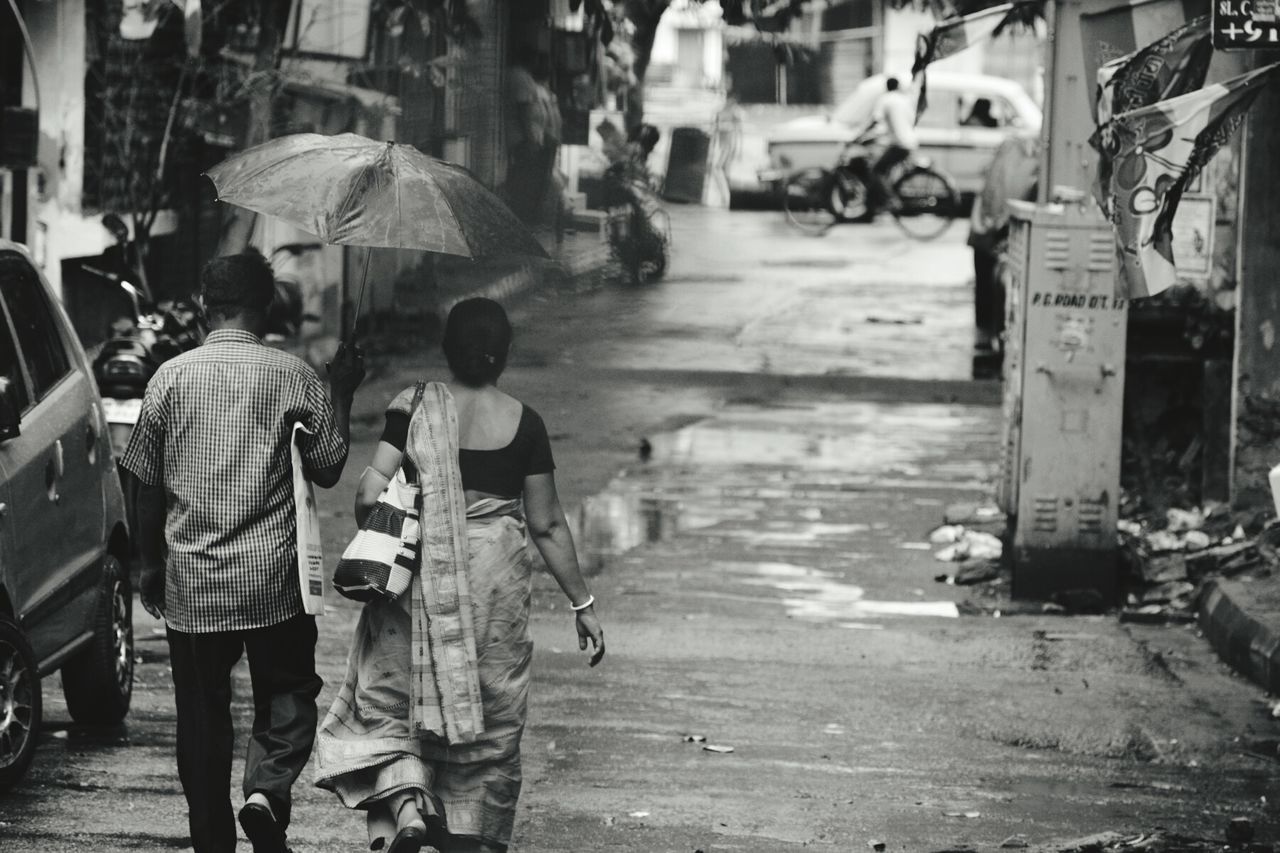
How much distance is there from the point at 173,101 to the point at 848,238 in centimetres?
1556

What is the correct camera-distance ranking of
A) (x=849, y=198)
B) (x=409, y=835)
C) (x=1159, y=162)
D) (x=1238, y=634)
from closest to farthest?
(x=409, y=835) < (x=1159, y=162) < (x=1238, y=634) < (x=849, y=198)

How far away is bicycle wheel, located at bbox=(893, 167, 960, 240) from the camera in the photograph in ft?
92.4

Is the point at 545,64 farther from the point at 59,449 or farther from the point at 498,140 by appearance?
the point at 59,449

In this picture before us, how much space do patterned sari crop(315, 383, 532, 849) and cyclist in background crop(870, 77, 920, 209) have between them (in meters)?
23.2

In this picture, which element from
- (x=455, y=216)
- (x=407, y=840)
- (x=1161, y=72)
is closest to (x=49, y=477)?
(x=455, y=216)

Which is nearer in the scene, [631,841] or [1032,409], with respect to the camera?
[631,841]

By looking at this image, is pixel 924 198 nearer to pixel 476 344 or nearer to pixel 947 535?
pixel 947 535

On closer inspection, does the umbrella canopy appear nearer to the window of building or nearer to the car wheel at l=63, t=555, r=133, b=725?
the car wheel at l=63, t=555, r=133, b=725

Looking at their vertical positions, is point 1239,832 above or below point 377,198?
below

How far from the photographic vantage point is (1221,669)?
27.9 feet

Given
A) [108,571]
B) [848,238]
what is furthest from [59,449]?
[848,238]

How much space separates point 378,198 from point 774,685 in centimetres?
359

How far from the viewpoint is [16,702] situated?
237 inches

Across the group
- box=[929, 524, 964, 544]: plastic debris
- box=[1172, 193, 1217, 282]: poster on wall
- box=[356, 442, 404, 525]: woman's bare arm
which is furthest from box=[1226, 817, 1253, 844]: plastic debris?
box=[1172, 193, 1217, 282]: poster on wall
